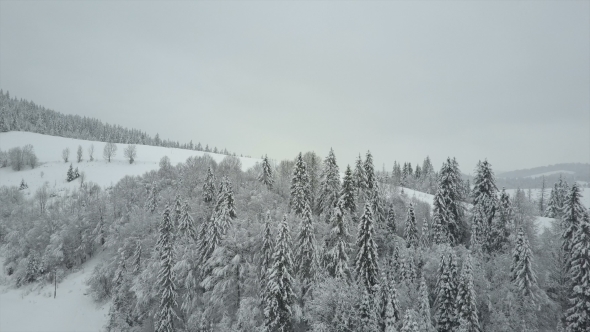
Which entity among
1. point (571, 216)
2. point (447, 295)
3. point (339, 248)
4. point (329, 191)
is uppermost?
point (329, 191)

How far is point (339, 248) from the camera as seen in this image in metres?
41.1

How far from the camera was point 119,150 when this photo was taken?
155 m

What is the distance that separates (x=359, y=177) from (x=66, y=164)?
13046 cm

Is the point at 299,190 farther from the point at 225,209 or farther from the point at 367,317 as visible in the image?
the point at 367,317

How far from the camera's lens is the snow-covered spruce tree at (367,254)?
132 ft

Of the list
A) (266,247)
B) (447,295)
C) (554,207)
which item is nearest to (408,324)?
(447,295)

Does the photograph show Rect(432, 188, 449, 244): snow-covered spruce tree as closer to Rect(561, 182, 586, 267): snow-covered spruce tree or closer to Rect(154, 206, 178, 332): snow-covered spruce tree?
Rect(561, 182, 586, 267): snow-covered spruce tree

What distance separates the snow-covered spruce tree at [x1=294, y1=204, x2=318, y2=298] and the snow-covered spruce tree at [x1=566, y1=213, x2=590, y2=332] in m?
29.5

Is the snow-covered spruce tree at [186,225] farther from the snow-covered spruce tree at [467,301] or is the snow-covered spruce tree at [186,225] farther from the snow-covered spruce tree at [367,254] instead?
the snow-covered spruce tree at [467,301]

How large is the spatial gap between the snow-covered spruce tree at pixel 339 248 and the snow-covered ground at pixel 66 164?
295 ft

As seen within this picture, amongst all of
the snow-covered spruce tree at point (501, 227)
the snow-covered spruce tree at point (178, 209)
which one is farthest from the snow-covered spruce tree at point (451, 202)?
the snow-covered spruce tree at point (178, 209)

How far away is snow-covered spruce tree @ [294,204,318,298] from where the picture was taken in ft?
131

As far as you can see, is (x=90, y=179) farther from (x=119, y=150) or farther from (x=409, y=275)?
(x=409, y=275)

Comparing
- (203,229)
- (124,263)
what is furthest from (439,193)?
(124,263)
